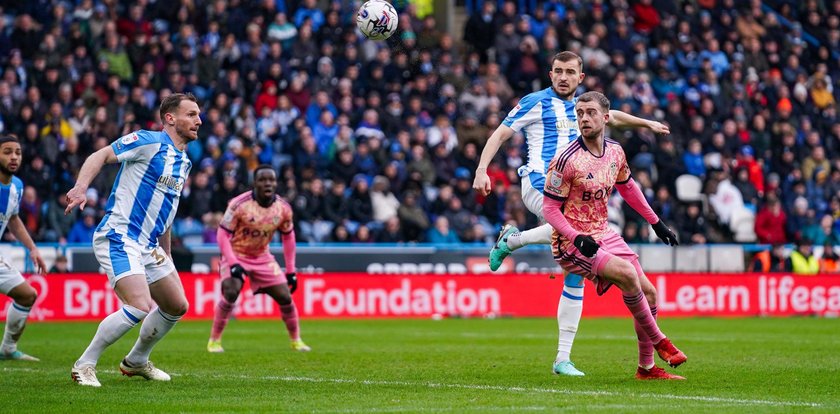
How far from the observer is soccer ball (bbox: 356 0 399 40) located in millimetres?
13547

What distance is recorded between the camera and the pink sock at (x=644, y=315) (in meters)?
10.2

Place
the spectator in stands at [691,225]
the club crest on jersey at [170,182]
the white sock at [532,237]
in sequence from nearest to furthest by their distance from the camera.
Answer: the club crest on jersey at [170,182] < the white sock at [532,237] < the spectator in stands at [691,225]

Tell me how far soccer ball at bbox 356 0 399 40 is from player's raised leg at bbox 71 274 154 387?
416cm

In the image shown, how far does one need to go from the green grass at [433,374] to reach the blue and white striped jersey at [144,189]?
122 cm

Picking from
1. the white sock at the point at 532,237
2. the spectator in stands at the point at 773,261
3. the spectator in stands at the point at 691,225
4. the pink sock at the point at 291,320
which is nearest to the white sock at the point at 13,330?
the pink sock at the point at 291,320

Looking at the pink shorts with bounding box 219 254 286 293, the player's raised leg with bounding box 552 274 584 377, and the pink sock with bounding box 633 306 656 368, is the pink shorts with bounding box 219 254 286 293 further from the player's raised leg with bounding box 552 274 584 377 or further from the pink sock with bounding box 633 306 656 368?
the pink sock with bounding box 633 306 656 368

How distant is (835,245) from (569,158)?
57.8 ft

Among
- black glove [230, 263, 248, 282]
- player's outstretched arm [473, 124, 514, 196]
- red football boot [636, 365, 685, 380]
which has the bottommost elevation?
red football boot [636, 365, 685, 380]

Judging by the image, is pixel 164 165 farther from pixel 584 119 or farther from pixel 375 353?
pixel 375 353

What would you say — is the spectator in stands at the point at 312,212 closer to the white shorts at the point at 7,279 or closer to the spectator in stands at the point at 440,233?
the spectator in stands at the point at 440,233

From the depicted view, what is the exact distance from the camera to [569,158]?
10.3m

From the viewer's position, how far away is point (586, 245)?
9875 millimetres

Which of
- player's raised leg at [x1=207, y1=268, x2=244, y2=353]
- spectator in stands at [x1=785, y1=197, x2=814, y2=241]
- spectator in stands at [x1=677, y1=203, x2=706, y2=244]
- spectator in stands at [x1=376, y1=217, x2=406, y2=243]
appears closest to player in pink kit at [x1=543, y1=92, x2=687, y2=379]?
player's raised leg at [x1=207, y1=268, x2=244, y2=353]

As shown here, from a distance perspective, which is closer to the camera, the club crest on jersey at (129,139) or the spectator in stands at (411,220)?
the club crest on jersey at (129,139)
